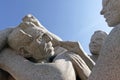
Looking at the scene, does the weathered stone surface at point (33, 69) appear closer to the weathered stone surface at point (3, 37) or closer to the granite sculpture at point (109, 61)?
the weathered stone surface at point (3, 37)

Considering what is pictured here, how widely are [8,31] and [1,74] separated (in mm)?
453

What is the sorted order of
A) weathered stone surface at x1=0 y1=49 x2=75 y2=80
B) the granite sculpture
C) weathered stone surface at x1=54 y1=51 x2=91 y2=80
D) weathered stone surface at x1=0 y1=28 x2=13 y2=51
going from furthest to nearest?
weathered stone surface at x1=0 y1=28 x2=13 y2=51 → weathered stone surface at x1=54 y1=51 x2=91 y2=80 → weathered stone surface at x1=0 y1=49 x2=75 y2=80 → the granite sculpture

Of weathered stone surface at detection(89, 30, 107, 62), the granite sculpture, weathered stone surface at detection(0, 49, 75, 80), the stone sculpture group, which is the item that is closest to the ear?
the stone sculpture group

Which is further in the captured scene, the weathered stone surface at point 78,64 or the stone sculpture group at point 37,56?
the weathered stone surface at point 78,64

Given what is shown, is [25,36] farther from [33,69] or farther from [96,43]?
[96,43]

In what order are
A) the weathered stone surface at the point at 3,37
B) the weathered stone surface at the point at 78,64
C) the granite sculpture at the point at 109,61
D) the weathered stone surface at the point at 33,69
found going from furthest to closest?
the weathered stone surface at the point at 3,37
the weathered stone surface at the point at 78,64
the weathered stone surface at the point at 33,69
the granite sculpture at the point at 109,61

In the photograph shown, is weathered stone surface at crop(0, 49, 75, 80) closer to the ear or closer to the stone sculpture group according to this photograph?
the stone sculpture group

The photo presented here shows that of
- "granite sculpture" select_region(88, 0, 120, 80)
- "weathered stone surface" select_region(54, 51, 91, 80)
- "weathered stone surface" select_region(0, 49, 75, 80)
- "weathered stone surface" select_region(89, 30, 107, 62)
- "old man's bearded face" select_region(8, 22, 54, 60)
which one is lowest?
"weathered stone surface" select_region(89, 30, 107, 62)

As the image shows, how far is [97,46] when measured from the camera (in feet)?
14.1

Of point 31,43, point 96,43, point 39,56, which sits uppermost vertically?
point 31,43

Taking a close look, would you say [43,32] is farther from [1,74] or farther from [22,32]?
[1,74]

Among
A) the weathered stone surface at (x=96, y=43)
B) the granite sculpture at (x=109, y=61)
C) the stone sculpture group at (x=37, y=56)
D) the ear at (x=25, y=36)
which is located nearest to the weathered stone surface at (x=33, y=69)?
the stone sculpture group at (x=37, y=56)

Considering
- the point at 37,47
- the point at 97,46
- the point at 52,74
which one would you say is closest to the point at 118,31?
the point at 52,74

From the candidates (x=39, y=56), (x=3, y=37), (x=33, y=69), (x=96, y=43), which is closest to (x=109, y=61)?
(x=33, y=69)
